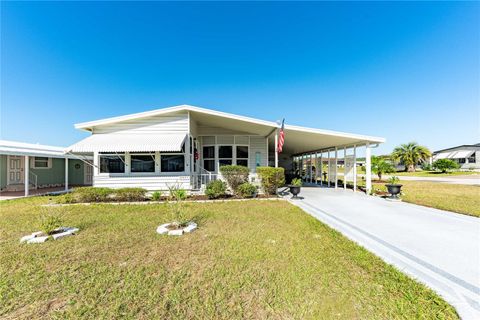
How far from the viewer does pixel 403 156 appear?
36750 mm

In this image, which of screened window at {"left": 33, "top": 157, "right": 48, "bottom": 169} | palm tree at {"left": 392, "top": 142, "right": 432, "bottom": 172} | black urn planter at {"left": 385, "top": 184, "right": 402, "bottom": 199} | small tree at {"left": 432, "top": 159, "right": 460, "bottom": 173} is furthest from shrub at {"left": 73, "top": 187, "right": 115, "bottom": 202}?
palm tree at {"left": 392, "top": 142, "right": 432, "bottom": 172}

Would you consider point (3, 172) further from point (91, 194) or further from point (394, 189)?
point (394, 189)

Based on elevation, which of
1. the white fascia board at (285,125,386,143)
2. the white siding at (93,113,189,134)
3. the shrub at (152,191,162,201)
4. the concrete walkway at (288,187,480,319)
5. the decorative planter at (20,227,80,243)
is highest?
the white siding at (93,113,189,134)

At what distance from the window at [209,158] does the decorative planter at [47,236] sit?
7944 mm

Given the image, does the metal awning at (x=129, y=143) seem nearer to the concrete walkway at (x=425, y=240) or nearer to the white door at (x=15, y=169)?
the concrete walkway at (x=425, y=240)

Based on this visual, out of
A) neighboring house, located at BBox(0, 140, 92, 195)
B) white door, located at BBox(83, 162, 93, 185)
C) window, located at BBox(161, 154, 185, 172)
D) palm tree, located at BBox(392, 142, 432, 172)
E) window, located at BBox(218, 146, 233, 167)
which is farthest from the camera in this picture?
palm tree, located at BBox(392, 142, 432, 172)

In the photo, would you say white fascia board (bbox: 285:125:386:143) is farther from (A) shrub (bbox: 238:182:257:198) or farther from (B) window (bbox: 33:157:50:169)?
(B) window (bbox: 33:157:50:169)

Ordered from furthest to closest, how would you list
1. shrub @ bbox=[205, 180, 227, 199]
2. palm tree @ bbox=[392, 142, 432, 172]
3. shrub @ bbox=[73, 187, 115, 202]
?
palm tree @ bbox=[392, 142, 432, 172]
shrub @ bbox=[205, 180, 227, 199]
shrub @ bbox=[73, 187, 115, 202]

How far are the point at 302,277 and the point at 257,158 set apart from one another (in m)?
9.90

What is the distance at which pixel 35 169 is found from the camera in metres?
13.4

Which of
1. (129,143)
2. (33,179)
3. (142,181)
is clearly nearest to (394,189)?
(142,181)

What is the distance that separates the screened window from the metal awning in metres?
7.42

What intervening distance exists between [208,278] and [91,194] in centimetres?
830

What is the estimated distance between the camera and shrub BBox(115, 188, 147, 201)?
8.75m
